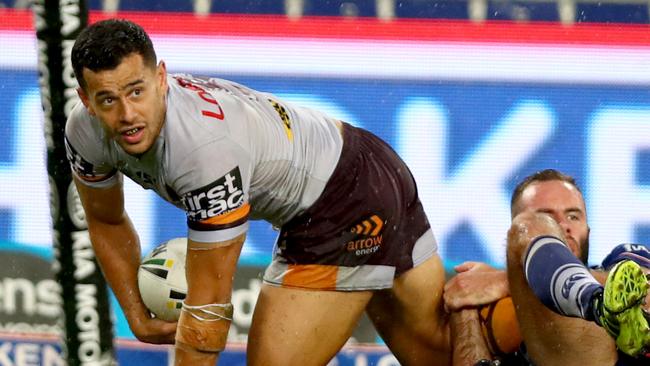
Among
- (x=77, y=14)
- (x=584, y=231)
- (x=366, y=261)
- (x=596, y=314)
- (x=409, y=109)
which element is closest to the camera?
(x=596, y=314)

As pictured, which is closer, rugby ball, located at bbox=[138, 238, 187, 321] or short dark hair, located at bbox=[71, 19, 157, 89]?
short dark hair, located at bbox=[71, 19, 157, 89]

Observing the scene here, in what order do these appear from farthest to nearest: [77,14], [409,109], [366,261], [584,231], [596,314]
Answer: [409,109]
[77,14]
[584,231]
[366,261]
[596,314]

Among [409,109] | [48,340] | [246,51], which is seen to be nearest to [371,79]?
[409,109]

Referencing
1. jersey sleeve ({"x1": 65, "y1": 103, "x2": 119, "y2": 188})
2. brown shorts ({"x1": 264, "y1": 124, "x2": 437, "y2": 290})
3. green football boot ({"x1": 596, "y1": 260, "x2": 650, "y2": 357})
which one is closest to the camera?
green football boot ({"x1": 596, "y1": 260, "x2": 650, "y2": 357})

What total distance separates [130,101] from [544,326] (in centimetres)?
120

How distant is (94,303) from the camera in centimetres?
426

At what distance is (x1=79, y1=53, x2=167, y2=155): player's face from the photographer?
2877 millimetres

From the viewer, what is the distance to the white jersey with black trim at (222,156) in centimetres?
295

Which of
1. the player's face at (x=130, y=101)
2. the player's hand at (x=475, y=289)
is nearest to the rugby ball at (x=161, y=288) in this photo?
the player's face at (x=130, y=101)

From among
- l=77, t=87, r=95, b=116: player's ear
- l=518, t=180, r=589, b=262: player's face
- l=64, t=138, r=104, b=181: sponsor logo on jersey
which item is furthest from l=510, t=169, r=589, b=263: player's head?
l=77, t=87, r=95, b=116: player's ear

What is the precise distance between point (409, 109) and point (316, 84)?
1.04 ft

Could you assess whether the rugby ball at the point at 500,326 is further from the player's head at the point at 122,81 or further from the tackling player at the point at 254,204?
the player's head at the point at 122,81

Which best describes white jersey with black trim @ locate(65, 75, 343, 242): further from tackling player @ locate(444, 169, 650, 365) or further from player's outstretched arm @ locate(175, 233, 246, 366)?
tackling player @ locate(444, 169, 650, 365)

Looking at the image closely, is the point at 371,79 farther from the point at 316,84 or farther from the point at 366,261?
the point at 366,261
